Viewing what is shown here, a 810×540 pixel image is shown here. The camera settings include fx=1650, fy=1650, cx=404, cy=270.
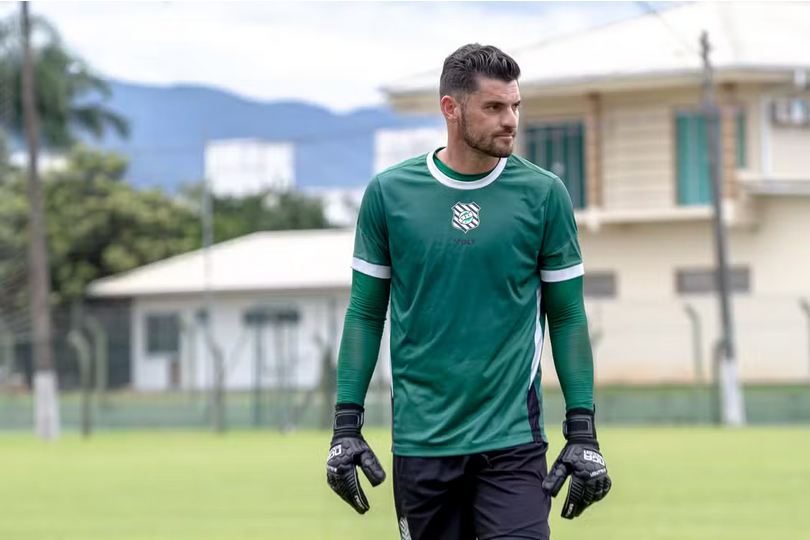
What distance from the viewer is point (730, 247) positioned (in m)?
36.0

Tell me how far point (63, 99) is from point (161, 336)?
94.6ft

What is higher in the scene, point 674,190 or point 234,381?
point 674,190

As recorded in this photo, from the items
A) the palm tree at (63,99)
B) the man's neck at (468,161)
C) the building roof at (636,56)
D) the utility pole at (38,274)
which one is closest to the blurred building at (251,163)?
the palm tree at (63,99)

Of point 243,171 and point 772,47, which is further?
point 243,171

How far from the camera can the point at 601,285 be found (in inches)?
1460

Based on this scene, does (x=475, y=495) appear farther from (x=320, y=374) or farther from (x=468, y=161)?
(x=320, y=374)

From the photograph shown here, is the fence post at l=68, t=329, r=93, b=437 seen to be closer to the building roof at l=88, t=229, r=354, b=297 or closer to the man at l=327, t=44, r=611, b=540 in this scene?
the building roof at l=88, t=229, r=354, b=297

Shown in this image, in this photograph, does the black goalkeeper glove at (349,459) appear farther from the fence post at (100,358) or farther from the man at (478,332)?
the fence post at (100,358)

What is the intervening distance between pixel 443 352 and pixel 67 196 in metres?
47.6

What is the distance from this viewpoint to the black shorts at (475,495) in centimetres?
529

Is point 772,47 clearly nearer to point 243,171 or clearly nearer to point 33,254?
point 33,254

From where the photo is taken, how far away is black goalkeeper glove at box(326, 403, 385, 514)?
5.46 meters

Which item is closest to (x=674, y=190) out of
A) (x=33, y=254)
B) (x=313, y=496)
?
(x=33, y=254)

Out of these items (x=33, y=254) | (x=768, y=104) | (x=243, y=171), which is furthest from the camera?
(x=243, y=171)
